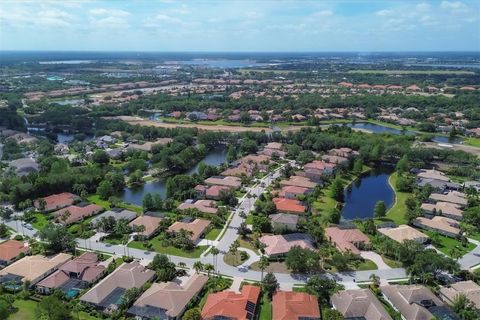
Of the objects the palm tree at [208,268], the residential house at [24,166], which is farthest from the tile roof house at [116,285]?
the residential house at [24,166]

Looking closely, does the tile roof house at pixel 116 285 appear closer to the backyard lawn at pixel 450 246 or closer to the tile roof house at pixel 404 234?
the tile roof house at pixel 404 234

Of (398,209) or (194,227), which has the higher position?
(194,227)

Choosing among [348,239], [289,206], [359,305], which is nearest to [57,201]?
[289,206]

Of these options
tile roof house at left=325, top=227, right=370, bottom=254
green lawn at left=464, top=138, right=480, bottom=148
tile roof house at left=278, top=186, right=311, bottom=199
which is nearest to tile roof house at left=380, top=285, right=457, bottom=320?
tile roof house at left=325, top=227, right=370, bottom=254

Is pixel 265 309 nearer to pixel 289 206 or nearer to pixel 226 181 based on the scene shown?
pixel 289 206

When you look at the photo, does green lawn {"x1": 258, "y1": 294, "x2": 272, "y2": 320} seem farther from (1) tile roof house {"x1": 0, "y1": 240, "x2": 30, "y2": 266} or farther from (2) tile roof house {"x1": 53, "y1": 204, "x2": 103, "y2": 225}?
(2) tile roof house {"x1": 53, "y1": 204, "x2": 103, "y2": 225}
